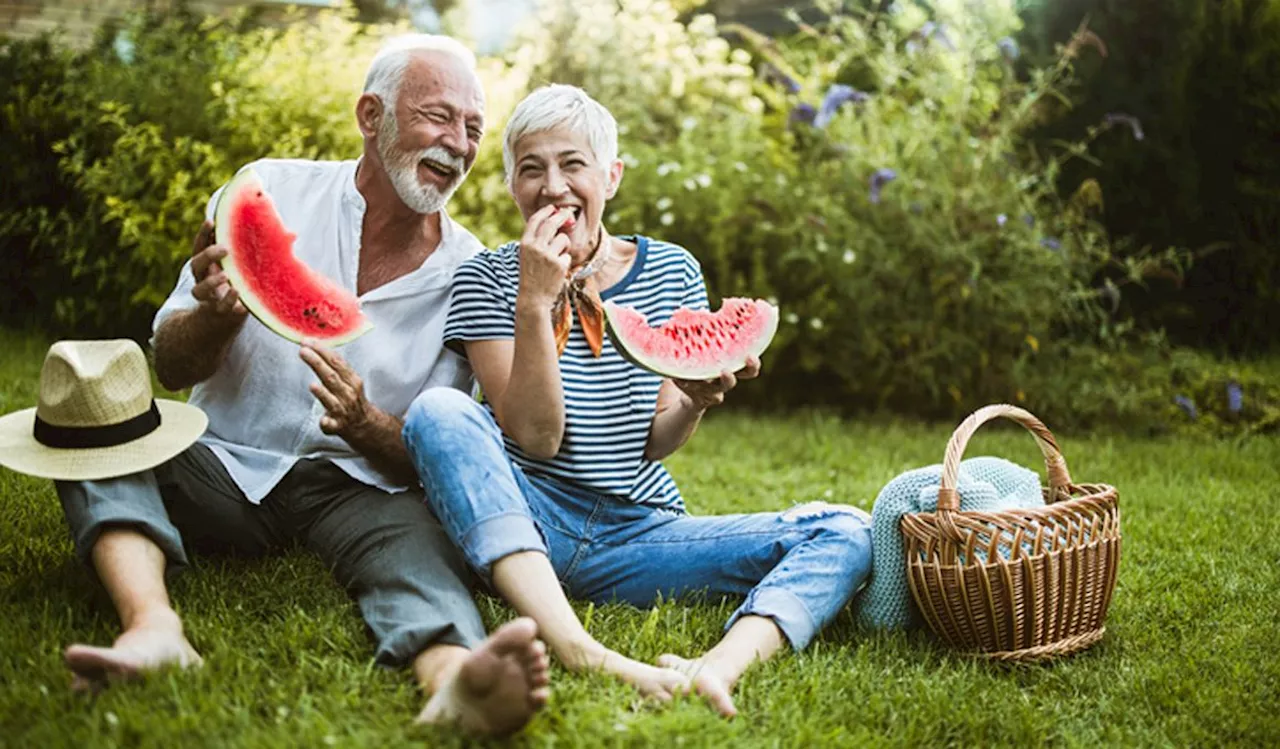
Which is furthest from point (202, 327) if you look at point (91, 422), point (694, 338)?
point (694, 338)

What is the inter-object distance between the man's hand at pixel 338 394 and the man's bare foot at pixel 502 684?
95cm

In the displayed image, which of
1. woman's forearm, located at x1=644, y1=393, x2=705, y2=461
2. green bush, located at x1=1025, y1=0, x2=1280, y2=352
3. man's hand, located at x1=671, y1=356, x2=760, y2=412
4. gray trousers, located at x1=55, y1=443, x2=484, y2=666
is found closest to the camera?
gray trousers, located at x1=55, y1=443, x2=484, y2=666

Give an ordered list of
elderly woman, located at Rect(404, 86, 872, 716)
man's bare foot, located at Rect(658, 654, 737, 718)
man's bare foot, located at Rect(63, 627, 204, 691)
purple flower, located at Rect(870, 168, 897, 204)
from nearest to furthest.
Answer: man's bare foot, located at Rect(63, 627, 204, 691), man's bare foot, located at Rect(658, 654, 737, 718), elderly woman, located at Rect(404, 86, 872, 716), purple flower, located at Rect(870, 168, 897, 204)

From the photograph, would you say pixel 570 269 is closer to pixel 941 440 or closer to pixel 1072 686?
pixel 1072 686

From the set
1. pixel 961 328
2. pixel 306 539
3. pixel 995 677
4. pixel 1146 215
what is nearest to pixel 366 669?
pixel 306 539

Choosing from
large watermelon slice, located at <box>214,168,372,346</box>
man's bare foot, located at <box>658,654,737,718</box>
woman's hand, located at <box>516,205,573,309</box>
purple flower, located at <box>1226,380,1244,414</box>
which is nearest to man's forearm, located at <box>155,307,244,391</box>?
large watermelon slice, located at <box>214,168,372,346</box>

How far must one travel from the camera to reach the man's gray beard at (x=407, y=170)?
324cm

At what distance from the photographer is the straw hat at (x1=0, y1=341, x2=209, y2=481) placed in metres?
2.69

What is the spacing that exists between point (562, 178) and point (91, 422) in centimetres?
125

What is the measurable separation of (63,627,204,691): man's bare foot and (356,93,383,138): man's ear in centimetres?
148

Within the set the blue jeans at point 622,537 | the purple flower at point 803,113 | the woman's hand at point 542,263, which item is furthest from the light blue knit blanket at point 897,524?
the purple flower at point 803,113

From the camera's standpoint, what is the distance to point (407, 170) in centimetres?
324

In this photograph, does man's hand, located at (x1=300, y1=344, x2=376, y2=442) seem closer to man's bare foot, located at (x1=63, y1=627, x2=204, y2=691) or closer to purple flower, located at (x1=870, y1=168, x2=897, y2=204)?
man's bare foot, located at (x1=63, y1=627, x2=204, y2=691)

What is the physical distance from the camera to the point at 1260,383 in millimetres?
6902
